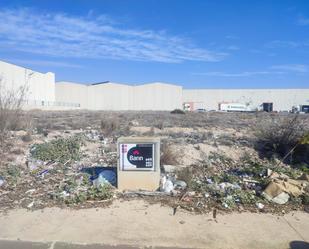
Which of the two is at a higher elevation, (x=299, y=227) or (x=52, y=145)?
(x=52, y=145)

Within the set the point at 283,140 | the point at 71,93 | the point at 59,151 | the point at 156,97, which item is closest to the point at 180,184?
the point at 59,151

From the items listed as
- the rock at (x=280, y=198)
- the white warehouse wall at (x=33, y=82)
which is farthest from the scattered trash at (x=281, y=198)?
the white warehouse wall at (x=33, y=82)

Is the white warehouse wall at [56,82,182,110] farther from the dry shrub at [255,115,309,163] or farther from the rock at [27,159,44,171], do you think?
the rock at [27,159,44,171]

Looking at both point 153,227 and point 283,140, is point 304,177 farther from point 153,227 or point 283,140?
point 153,227

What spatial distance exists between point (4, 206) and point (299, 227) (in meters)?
4.50

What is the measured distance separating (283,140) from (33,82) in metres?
66.5

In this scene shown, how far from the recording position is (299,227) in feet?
15.9

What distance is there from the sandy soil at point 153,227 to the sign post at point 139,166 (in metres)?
0.80

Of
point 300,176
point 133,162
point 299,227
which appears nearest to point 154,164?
point 133,162

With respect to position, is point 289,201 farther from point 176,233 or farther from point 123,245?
point 123,245

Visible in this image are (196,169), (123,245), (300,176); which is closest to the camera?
(123,245)

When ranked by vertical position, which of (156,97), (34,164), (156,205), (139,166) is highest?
(156,97)

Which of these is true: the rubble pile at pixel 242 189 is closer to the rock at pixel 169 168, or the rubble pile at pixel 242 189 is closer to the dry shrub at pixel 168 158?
the rock at pixel 169 168

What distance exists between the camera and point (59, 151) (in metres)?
8.88
